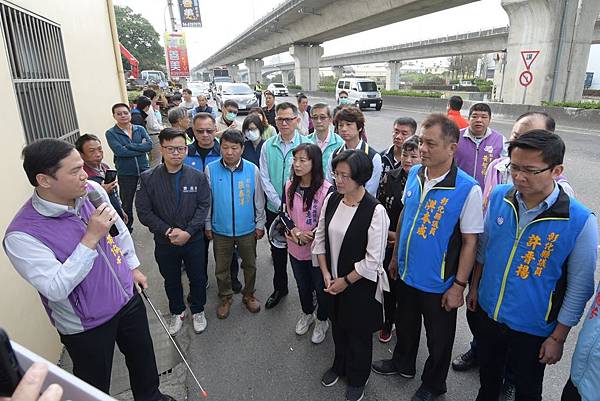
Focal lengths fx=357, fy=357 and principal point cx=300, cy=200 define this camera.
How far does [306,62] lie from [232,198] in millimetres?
31307

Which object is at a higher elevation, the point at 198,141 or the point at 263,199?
the point at 198,141

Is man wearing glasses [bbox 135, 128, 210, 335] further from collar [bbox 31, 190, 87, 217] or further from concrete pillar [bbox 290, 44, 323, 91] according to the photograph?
concrete pillar [bbox 290, 44, 323, 91]

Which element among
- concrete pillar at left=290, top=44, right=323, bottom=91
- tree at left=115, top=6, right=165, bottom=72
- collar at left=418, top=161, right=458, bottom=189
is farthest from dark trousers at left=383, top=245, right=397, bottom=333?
tree at left=115, top=6, right=165, bottom=72

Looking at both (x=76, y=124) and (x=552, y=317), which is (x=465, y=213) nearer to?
(x=552, y=317)

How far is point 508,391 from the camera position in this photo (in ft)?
7.99

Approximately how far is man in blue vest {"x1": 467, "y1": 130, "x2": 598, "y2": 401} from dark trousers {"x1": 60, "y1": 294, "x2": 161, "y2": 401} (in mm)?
2127

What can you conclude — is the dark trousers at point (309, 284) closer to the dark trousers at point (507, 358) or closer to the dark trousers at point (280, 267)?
the dark trousers at point (280, 267)

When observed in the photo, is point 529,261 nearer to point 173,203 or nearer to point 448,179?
point 448,179

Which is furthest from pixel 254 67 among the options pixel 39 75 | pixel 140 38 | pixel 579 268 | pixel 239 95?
pixel 579 268

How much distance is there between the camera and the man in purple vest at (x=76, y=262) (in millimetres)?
1707

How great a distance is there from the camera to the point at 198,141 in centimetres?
369

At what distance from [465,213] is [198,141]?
8.73ft

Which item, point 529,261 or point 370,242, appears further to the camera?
point 370,242

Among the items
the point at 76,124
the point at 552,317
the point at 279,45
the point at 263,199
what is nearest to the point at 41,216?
the point at 263,199
